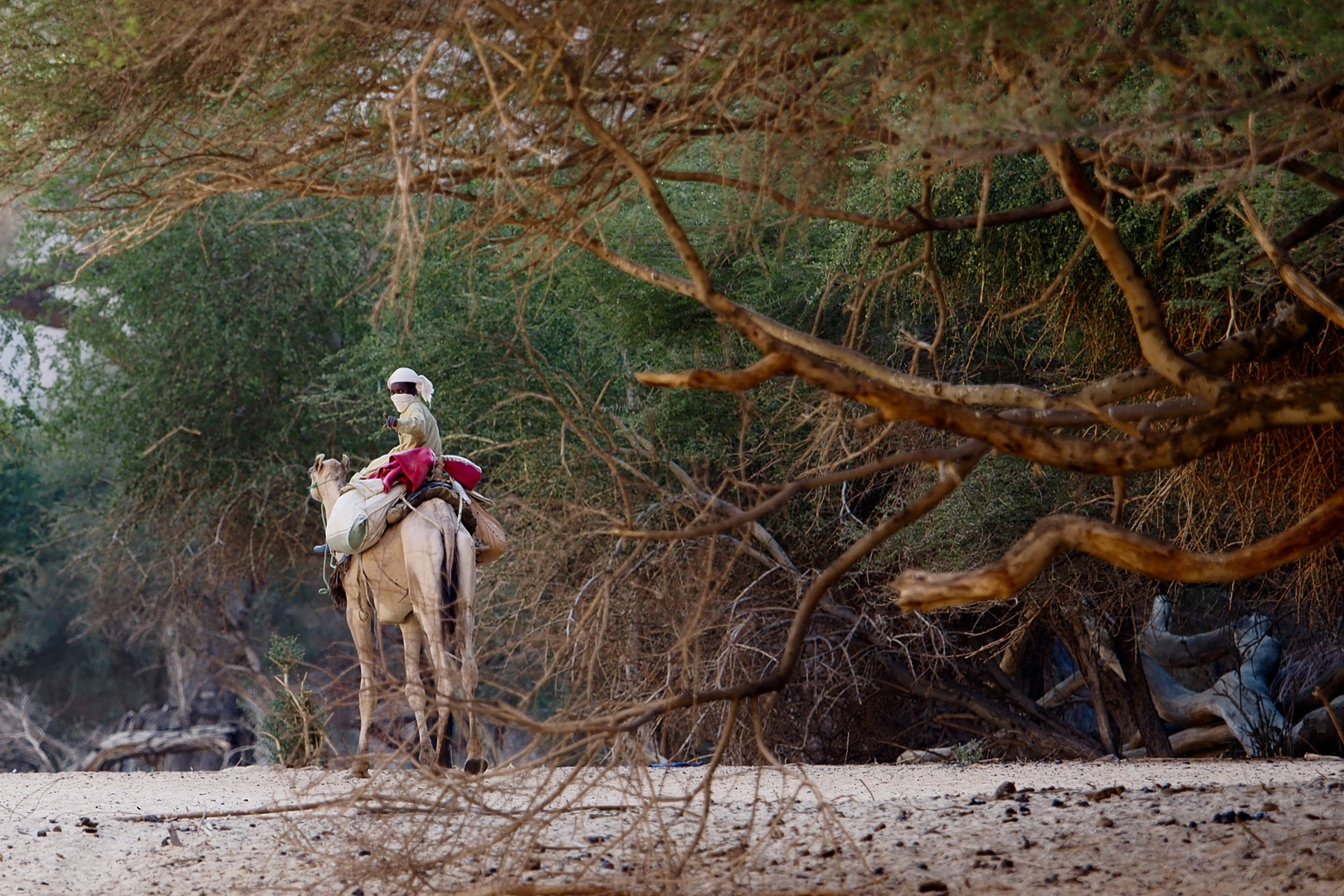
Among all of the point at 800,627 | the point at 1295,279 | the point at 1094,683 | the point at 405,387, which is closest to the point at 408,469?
the point at 405,387

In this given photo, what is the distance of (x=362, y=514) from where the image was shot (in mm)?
8430

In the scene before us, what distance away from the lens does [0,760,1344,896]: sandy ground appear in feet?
13.4

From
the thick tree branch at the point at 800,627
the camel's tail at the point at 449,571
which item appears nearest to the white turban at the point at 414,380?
the camel's tail at the point at 449,571

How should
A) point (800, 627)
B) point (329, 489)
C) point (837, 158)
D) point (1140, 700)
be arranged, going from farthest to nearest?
point (1140, 700) → point (329, 489) → point (837, 158) → point (800, 627)

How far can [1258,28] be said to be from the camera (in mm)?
3473

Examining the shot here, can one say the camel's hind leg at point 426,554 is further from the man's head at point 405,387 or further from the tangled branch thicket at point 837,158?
the tangled branch thicket at point 837,158

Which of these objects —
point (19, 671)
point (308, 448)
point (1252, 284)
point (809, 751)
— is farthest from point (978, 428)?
point (19, 671)

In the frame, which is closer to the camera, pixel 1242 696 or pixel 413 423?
pixel 413 423

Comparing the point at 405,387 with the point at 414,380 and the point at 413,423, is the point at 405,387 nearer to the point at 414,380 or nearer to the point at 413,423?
the point at 414,380

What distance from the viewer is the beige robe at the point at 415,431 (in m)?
8.39

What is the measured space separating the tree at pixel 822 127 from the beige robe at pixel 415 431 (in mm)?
3094

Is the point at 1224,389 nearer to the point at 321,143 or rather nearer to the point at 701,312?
the point at 321,143

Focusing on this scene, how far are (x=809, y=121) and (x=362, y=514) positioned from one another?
481 cm

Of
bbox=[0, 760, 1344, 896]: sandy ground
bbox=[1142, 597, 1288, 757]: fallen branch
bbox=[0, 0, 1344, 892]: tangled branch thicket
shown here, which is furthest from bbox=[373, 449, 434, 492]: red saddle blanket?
bbox=[1142, 597, 1288, 757]: fallen branch
